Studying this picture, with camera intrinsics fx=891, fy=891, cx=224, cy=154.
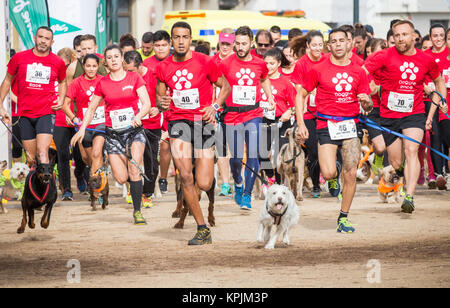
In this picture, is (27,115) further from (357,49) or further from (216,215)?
(357,49)

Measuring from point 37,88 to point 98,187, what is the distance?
1611mm

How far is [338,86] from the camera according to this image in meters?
9.85

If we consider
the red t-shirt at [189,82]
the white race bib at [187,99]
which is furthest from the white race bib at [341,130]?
the white race bib at [187,99]

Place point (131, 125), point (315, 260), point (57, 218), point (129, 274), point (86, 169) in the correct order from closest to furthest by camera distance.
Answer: point (129, 274) < point (315, 260) < point (131, 125) < point (57, 218) < point (86, 169)

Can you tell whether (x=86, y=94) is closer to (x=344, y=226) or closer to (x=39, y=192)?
(x=39, y=192)

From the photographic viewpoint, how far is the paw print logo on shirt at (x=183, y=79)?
935 cm

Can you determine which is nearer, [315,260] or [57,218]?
[315,260]

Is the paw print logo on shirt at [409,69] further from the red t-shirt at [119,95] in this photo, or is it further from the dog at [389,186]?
the red t-shirt at [119,95]

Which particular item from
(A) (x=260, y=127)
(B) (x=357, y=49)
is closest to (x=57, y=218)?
(A) (x=260, y=127)

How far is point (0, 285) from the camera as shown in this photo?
7.25 metres

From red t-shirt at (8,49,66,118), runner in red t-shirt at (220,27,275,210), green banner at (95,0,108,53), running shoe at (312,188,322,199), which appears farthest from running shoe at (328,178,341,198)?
green banner at (95,0,108,53)

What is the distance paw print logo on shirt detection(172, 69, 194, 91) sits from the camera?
935 centimetres

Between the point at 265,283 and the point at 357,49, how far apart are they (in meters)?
10.1

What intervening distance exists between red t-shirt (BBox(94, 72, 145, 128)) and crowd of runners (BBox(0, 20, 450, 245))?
0.01 metres
